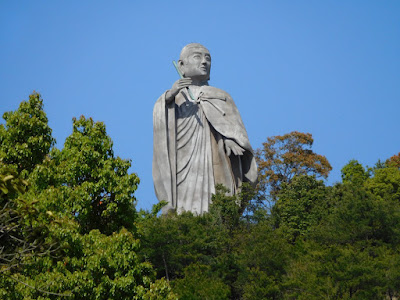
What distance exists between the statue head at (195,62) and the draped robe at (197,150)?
438mm

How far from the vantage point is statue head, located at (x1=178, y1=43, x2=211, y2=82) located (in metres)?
27.3

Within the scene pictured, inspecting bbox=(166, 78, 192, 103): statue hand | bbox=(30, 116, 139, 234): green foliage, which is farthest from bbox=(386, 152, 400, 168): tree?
bbox=(30, 116, 139, 234): green foliage

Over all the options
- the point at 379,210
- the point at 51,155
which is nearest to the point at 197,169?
the point at 379,210

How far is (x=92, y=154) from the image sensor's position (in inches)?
607

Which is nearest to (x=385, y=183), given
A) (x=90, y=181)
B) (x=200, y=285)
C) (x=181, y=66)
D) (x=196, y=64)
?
(x=196, y=64)

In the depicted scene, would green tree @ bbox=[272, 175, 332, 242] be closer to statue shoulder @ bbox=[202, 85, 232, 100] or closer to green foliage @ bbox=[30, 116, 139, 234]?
statue shoulder @ bbox=[202, 85, 232, 100]

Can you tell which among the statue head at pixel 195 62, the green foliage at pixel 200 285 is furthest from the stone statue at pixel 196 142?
the green foliage at pixel 200 285

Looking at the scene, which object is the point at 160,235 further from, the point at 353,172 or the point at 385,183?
the point at 353,172

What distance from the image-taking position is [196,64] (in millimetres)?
27312

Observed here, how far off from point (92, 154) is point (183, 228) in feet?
23.5

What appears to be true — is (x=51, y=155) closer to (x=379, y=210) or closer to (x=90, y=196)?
(x=90, y=196)

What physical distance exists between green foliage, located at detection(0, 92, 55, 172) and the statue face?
11.7 metres

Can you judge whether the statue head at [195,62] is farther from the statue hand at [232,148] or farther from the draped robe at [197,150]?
the statue hand at [232,148]

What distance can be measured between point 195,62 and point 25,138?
12.3 meters
